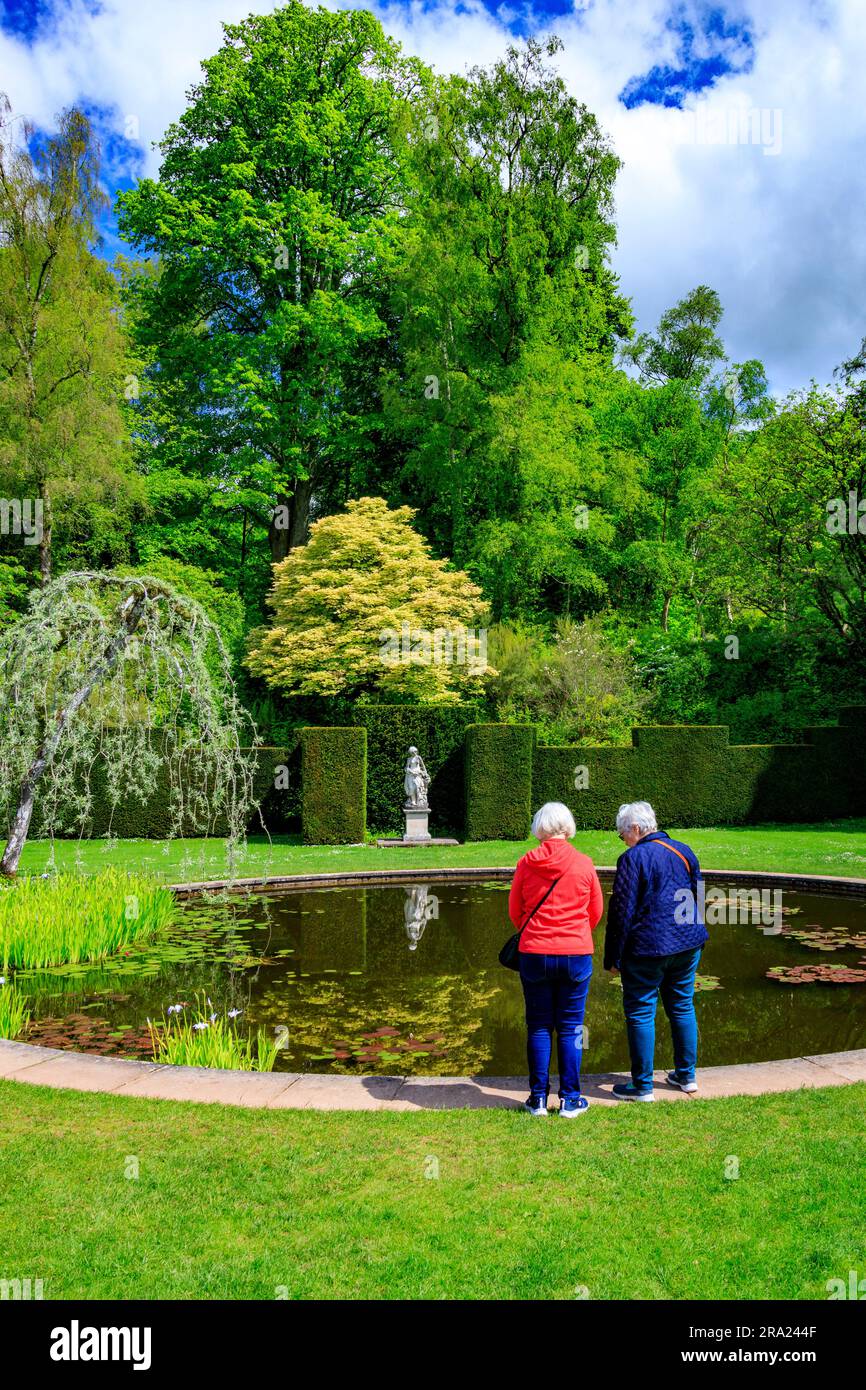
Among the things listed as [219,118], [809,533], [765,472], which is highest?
[219,118]

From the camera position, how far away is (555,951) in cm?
495

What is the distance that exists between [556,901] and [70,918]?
597cm

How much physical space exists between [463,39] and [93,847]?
25.0 meters

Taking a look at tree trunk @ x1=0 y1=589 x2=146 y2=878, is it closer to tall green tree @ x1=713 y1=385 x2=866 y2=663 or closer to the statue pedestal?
the statue pedestal

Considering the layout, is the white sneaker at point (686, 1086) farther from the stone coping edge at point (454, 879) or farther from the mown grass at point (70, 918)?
the stone coping edge at point (454, 879)

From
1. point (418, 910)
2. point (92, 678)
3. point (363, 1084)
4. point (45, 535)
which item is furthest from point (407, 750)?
point (363, 1084)

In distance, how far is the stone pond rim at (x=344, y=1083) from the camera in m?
5.27

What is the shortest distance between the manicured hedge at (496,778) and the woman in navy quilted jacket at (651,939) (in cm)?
1408

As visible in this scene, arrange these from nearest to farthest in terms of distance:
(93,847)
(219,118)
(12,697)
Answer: (12,697), (93,847), (219,118)

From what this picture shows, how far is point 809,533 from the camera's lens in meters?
25.8

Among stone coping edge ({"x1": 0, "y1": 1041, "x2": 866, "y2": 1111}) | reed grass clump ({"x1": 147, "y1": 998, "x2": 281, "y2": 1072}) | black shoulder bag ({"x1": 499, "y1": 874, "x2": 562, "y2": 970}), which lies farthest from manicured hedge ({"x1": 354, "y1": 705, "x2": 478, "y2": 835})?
black shoulder bag ({"x1": 499, "y1": 874, "x2": 562, "y2": 970})
